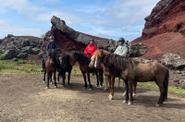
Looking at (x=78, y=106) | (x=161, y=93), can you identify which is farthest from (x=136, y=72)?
(x=78, y=106)

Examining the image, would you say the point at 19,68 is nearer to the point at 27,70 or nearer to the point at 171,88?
the point at 27,70

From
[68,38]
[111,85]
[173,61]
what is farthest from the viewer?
[68,38]

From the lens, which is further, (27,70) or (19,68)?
(19,68)

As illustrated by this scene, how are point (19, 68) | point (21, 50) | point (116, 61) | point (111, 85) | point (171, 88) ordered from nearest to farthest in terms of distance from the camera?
point (116, 61) < point (111, 85) < point (171, 88) < point (19, 68) < point (21, 50)

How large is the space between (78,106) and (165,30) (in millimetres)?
22041

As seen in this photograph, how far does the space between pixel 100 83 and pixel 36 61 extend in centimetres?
1828

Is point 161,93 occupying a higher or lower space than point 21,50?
lower

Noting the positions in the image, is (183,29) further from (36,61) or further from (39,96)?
(39,96)

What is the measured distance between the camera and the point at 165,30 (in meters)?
36.7

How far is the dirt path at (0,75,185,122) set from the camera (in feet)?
47.2

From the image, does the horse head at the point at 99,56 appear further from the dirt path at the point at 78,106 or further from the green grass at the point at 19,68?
the green grass at the point at 19,68

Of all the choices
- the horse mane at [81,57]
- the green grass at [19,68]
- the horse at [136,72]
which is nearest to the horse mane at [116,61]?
the horse at [136,72]

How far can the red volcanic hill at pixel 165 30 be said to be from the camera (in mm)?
32994

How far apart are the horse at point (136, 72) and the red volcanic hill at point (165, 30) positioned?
1419 centimetres
